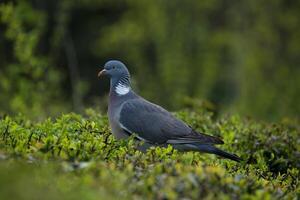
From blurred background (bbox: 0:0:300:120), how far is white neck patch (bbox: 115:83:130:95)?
9.92 m

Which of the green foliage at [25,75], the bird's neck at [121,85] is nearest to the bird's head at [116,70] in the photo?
the bird's neck at [121,85]

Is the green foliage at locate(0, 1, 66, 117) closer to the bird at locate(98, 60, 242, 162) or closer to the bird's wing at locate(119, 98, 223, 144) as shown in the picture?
the bird at locate(98, 60, 242, 162)

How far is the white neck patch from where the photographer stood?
30.0 feet

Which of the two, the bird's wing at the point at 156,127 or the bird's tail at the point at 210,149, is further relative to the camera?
the bird's wing at the point at 156,127

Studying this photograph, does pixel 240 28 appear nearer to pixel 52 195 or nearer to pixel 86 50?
pixel 86 50

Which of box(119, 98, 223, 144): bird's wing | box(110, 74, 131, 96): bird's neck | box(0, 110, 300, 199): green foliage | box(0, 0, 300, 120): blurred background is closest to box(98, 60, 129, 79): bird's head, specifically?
box(110, 74, 131, 96): bird's neck

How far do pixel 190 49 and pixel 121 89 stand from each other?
12.7 m

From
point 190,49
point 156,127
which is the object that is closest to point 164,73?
point 190,49

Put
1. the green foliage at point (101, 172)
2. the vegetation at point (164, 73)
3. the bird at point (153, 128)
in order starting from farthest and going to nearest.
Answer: the bird at point (153, 128), the vegetation at point (164, 73), the green foliage at point (101, 172)

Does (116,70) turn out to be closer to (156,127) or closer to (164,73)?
(156,127)

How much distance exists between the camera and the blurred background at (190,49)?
20.4 metres

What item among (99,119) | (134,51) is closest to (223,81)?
(134,51)

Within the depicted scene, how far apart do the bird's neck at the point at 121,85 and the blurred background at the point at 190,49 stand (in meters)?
9.84

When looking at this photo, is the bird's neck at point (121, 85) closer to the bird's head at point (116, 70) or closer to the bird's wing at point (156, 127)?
the bird's head at point (116, 70)
